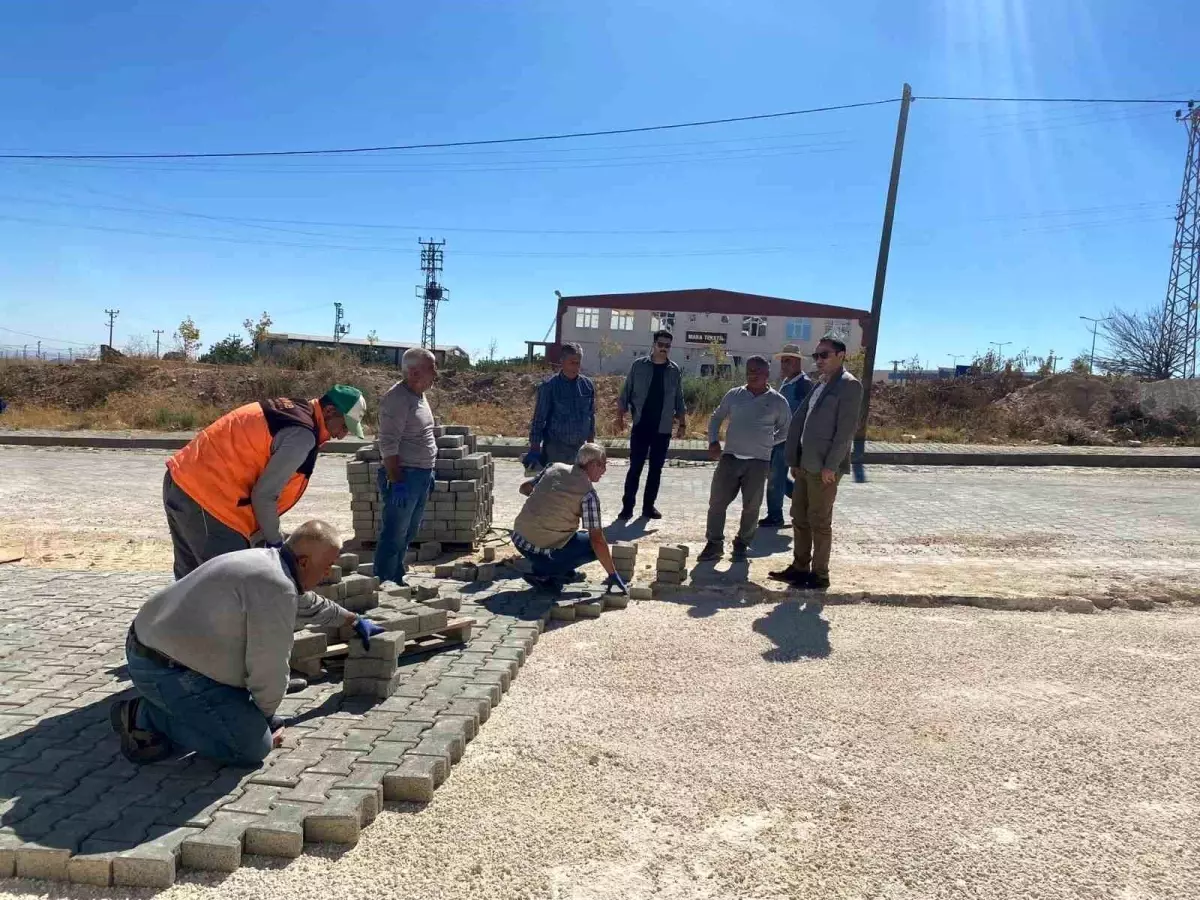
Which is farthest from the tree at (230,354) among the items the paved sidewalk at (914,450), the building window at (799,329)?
the building window at (799,329)

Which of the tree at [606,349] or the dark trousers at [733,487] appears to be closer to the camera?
the dark trousers at [733,487]

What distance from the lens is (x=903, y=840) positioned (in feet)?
10.4

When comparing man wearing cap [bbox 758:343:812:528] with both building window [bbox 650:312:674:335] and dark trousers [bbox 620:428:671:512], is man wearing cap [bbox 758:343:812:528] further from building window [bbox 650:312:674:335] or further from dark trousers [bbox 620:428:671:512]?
building window [bbox 650:312:674:335]

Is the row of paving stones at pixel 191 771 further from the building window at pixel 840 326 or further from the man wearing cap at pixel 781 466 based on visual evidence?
the building window at pixel 840 326

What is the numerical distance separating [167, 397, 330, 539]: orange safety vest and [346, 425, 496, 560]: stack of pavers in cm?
350

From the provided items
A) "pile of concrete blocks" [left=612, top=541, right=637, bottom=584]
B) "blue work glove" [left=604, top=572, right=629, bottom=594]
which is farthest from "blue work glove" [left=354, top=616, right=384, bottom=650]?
"pile of concrete blocks" [left=612, top=541, right=637, bottom=584]

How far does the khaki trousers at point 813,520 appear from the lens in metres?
Answer: 6.57

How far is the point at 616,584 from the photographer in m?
6.50

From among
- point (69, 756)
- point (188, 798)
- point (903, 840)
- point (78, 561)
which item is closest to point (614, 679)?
point (903, 840)

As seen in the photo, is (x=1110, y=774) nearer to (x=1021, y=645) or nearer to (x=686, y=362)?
(x=1021, y=645)

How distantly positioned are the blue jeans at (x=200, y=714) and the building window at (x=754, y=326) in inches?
1685

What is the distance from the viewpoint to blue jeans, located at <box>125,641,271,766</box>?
343cm

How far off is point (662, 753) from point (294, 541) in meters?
1.86

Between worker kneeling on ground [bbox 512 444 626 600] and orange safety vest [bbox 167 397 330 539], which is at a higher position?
orange safety vest [bbox 167 397 330 539]
